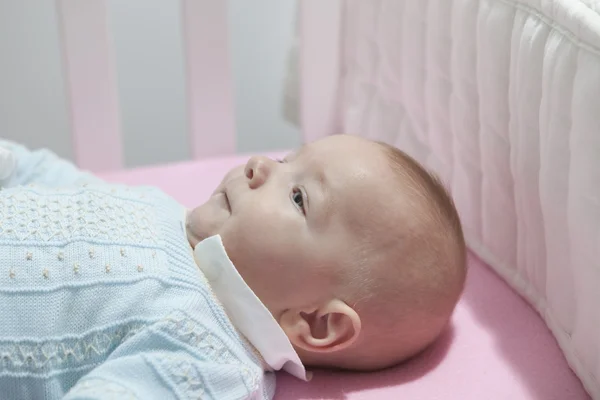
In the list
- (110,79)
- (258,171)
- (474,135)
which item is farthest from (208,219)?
(110,79)

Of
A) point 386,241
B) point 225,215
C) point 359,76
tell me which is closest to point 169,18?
point 359,76

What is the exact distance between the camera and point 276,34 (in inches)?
68.5

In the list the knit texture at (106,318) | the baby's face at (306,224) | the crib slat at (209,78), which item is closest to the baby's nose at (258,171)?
the baby's face at (306,224)

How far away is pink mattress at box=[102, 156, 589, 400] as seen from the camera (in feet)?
2.61

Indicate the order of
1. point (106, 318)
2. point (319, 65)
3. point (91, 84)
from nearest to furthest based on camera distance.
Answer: point (106, 318), point (91, 84), point (319, 65)

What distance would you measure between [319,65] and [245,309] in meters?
0.62

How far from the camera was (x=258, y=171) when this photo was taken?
0.84m

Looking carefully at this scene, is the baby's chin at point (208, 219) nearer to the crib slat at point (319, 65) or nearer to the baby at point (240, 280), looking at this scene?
the baby at point (240, 280)

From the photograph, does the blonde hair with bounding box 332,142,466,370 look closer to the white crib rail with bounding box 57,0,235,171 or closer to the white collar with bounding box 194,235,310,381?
the white collar with bounding box 194,235,310,381

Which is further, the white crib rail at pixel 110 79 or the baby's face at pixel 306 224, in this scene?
the white crib rail at pixel 110 79

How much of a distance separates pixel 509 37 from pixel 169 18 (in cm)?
95

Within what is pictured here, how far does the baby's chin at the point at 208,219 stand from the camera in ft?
2.77

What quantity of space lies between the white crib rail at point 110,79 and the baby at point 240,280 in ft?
1.28

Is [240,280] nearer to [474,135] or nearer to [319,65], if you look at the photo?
[474,135]
